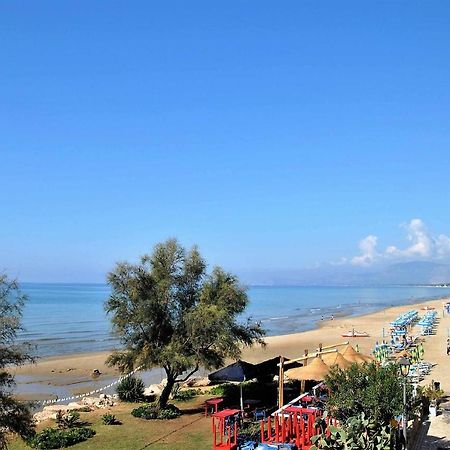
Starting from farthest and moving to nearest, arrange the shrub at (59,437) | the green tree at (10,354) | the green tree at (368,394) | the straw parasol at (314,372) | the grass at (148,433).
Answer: the straw parasol at (314,372), the shrub at (59,437), the grass at (148,433), the green tree at (10,354), the green tree at (368,394)

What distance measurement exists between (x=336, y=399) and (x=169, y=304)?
30.7 ft

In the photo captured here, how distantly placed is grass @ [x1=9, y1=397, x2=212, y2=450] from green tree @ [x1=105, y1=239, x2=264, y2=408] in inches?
60.6

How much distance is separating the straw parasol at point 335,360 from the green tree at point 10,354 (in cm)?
998

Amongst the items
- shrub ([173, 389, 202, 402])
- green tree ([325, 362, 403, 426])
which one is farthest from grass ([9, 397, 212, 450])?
green tree ([325, 362, 403, 426])

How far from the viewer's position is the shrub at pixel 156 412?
18672 mm

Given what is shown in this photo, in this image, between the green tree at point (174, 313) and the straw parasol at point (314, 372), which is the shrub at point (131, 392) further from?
the straw parasol at point (314, 372)

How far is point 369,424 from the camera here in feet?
34.3

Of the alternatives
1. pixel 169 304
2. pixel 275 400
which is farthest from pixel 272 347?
pixel 169 304

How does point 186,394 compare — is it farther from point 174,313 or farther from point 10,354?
point 10,354

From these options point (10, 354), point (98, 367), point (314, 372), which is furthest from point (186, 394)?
point (98, 367)

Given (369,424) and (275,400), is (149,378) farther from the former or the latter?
(369,424)

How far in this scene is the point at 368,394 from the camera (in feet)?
35.2

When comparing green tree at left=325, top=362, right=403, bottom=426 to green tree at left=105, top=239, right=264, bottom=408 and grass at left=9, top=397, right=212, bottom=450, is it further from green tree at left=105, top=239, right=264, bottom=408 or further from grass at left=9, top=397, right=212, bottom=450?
green tree at left=105, top=239, right=264, bottom=408

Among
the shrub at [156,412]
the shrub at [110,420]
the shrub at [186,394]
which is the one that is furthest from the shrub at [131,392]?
the shrub at [110,420]
